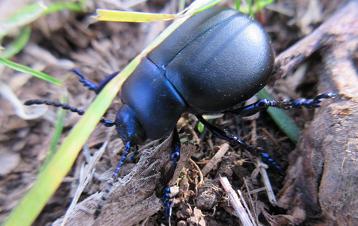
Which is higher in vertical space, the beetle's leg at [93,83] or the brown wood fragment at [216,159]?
the beetle's leg at [93,83]

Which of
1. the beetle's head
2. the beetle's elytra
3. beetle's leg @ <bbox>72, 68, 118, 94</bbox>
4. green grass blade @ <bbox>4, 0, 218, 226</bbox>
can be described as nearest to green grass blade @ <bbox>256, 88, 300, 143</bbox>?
the beetle's elytra

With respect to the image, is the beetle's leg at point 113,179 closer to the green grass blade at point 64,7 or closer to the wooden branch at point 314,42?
the wooden branch at point 314,42

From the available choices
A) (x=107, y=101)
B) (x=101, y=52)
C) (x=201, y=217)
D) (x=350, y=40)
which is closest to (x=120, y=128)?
(x=107, y=101)

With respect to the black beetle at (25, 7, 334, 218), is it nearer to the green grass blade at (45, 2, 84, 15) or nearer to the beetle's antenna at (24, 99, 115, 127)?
the beetle's antenna at (24, 99, 115, 127)

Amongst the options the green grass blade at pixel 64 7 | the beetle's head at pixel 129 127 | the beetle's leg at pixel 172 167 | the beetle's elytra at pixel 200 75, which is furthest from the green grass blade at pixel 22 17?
the beetle's leg at pixel 172 167

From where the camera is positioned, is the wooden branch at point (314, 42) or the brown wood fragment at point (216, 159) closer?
the brown wood fragment at point (216, 159)

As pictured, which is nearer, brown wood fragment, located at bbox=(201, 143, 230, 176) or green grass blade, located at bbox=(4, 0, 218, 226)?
green grass blade, located at bbox=(4, 0, 218, 226)

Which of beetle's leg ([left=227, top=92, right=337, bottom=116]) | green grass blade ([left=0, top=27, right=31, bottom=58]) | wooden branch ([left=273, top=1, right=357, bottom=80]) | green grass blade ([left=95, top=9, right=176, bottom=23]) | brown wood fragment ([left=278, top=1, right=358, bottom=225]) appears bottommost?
brown wood fragment ([left=278, top=1, right=358, bottom=225])

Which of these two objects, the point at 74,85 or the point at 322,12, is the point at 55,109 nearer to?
the point at 74,85
